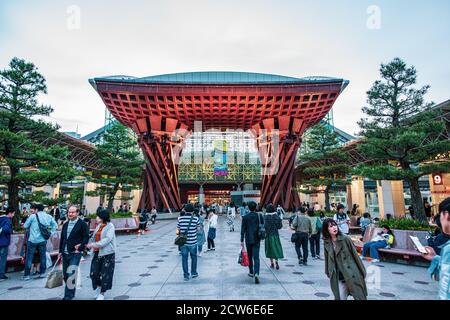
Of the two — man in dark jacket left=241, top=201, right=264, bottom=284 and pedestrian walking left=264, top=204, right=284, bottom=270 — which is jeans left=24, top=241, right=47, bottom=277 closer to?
man in dark jacket left=241, top=201, right=264, bottom=284

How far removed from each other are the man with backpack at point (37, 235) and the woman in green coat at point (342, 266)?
621cm

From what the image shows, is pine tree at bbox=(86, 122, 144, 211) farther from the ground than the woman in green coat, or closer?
farther from the ground

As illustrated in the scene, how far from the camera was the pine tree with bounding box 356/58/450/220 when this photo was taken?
9.08 m

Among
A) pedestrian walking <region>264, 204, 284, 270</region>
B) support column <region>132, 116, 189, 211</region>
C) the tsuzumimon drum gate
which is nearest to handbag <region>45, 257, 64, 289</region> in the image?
pedestrian walking <region>264, 204, 284, 270</region>

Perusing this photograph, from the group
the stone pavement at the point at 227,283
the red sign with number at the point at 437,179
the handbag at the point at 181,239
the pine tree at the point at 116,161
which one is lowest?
the stone pavement at the point at 227,283

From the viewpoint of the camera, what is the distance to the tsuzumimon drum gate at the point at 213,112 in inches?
973

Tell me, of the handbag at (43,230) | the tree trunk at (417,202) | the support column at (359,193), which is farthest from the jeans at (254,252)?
the support column at (359,193)

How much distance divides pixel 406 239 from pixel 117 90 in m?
25.0

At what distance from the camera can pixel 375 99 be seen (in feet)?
35.3

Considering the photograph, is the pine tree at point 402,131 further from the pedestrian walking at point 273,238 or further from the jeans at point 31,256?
the jeans at point 31,256

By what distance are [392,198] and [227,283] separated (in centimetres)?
2351

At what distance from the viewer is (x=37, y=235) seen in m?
5.72

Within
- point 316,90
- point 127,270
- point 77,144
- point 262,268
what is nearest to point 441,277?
point 262,268

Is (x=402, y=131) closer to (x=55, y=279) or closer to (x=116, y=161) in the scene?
(x=55, y=279)
